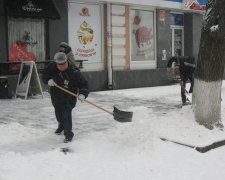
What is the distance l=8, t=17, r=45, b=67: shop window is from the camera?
1250cm

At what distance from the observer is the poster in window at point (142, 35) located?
1605 cm

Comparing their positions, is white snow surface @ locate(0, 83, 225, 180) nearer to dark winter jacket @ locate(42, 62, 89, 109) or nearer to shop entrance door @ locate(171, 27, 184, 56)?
dark winter jacket @ locate(42, 62, 89, 109)

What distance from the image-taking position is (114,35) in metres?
15.0

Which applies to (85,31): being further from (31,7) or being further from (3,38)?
(3,38)

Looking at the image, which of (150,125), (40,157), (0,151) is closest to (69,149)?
(40,157)

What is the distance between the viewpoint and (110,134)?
270 inches

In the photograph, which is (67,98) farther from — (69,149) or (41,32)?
(41,32)

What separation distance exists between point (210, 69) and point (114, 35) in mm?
8548

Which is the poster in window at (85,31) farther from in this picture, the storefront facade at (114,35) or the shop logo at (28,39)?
the shop logo at (28,39)

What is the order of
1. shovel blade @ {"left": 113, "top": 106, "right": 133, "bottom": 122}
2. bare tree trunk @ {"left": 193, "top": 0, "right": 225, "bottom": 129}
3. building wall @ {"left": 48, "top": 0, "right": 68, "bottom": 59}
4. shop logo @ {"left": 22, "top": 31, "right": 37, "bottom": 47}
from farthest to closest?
building wall @ {"left": 48, "top": 0, "right": 68, "bottom": 59}, shop logo @ {"left": 22, "top": 31, "right": 37, "bottom": 47}, bare tree trunk @ {"left": 193, "top": 0, "right": 225, "bottom": 129}, shovel blade @ {"left": 113, "top": 106, "right": 133, "bottom": 122}

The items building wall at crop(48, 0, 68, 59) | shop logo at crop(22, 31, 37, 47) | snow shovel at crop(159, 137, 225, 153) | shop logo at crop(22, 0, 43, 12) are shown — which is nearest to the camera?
snow shovel at crop(159, 137, 225, 153)

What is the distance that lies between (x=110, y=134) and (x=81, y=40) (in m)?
7.92

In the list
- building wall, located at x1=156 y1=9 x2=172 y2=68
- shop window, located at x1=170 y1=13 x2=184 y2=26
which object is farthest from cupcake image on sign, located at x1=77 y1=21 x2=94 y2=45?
shop window, located at x1=170 y1=13 x2=184 y2=26

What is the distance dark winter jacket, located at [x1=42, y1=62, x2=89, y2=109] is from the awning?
19.6 feet
